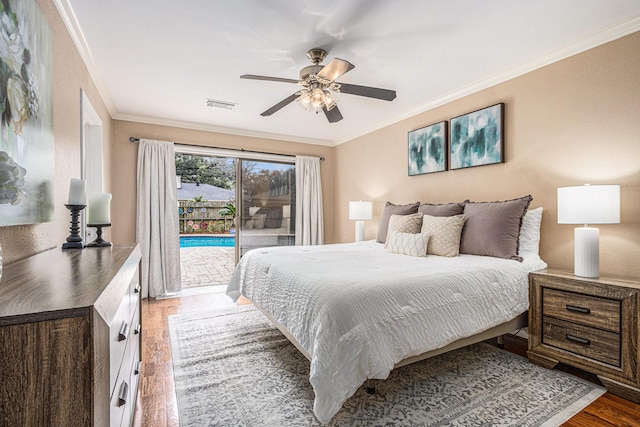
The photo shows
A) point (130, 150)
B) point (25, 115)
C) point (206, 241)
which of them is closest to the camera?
point (25, 115)

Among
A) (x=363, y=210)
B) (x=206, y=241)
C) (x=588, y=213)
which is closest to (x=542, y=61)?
(x=588, y=213)

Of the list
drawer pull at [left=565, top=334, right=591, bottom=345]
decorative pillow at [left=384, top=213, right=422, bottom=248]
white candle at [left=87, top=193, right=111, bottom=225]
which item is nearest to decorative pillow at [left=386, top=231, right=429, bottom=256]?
decorative pillow at [left=384, top=213, right=422, bottom=248]

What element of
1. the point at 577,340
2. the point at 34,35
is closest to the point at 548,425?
the point at 577,340

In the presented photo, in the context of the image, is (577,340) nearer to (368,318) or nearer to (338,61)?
(368,318)

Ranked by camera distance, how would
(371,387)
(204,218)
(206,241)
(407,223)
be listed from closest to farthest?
(371,387), (407,223), (206,241), (204,218)

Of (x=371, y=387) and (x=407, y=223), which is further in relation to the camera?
(x=407, y=223)

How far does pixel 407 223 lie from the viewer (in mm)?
3281

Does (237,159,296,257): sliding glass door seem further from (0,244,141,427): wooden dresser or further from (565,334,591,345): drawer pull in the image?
(0,244,141,427): wooden dresser

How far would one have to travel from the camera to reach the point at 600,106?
2.38m

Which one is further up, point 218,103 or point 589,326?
point 218,103

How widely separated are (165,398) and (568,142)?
138 inches

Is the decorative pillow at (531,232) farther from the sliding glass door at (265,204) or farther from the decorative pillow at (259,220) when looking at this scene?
the decorative pillow at (259,220)

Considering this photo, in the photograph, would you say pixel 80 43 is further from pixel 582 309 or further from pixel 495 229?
pixel 582 309

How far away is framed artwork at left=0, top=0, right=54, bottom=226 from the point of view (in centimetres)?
116
